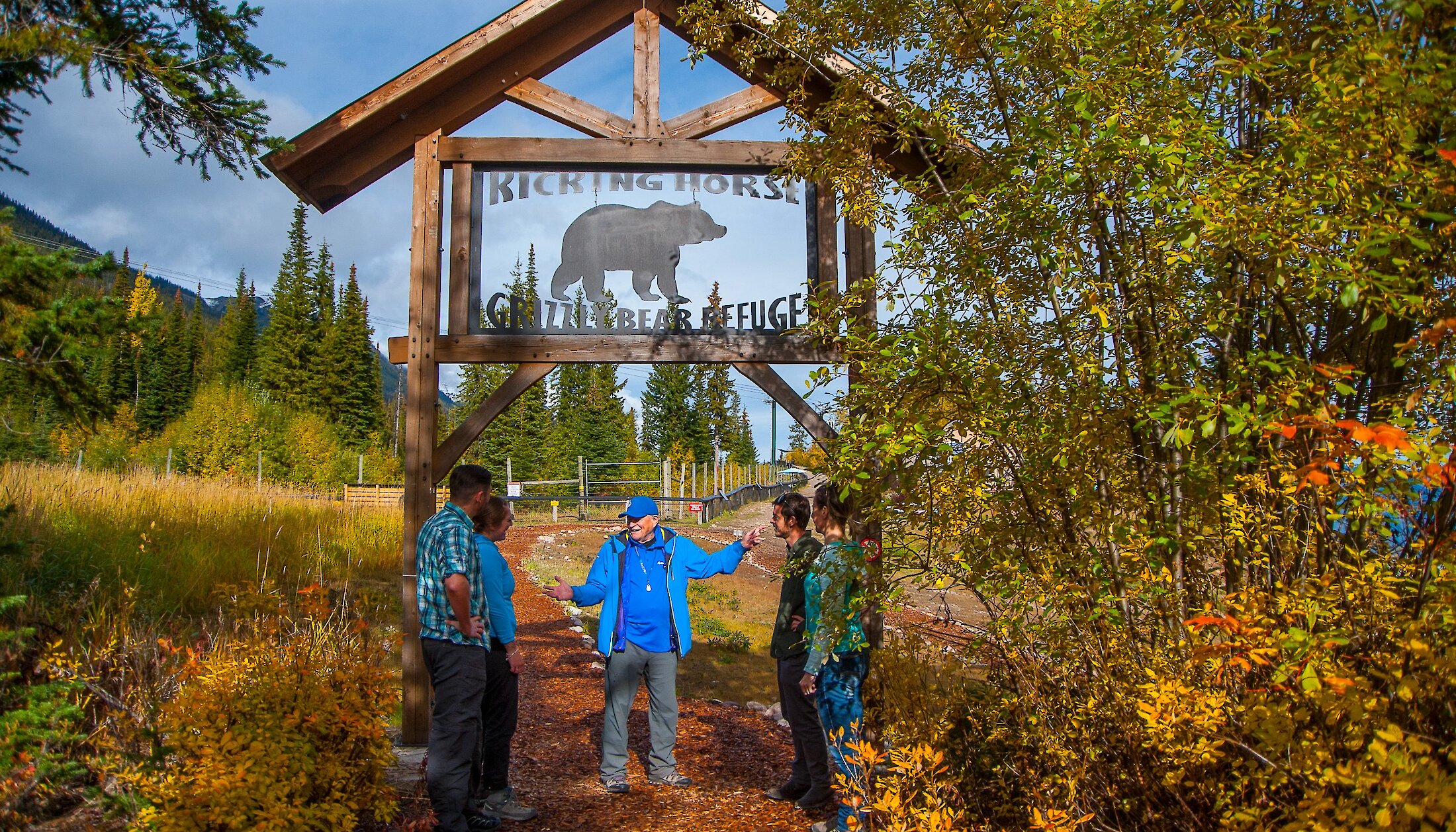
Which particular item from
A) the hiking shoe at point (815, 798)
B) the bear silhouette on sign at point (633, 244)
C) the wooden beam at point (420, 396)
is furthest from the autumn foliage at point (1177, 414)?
the wooden beam at point (420, 396)

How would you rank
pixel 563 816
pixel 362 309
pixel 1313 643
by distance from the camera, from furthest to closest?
pixel 362 309, pixel 563 816, pixel 1313 643

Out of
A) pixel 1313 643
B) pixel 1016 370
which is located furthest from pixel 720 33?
pixel 1313 643

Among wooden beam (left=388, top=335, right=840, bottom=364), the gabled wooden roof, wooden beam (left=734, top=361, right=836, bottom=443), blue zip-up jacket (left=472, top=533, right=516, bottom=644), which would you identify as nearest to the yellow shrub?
blue zip-up jacket (left=472, top=533, right=516, bottom=644)

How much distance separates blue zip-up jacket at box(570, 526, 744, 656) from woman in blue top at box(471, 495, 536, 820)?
60 centimetres

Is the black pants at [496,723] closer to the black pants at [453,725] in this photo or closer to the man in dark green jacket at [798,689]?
the black pants at [453,725]

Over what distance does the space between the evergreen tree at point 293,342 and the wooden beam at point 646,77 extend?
55.6m

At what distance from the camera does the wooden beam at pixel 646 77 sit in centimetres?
620

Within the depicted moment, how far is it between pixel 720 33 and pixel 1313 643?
4.24 metres

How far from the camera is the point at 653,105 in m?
6.21

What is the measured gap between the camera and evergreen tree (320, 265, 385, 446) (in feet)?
190

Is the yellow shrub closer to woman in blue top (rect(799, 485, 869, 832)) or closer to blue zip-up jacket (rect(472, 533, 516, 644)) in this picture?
blue zip-up jacket (rect(472, 533, 516, 644))

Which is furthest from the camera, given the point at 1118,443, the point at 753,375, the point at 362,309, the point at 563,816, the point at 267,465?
the point at 362,309

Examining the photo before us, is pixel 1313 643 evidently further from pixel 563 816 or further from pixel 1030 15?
pixel 563 816

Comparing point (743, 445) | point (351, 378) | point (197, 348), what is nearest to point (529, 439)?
point (351, 378)
